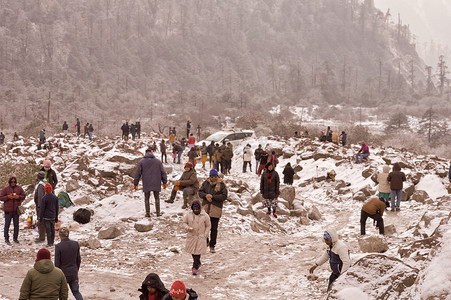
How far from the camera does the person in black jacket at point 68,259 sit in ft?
18.0

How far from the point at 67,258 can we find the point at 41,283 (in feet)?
3.68

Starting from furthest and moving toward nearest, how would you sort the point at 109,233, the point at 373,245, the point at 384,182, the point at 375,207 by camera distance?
the point at 384,182 → the point at 375,207 → the point at 109,233 → the point at 373,245

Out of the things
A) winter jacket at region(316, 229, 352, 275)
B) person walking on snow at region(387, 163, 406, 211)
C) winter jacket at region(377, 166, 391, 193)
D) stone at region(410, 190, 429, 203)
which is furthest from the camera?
stone at region(410, 190, 429, 203)

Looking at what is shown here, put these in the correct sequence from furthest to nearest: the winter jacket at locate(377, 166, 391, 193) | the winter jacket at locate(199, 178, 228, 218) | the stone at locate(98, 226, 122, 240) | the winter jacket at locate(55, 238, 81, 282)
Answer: the winter jacket at locate(377, 166, 391, 193), the stone at locate(98, 226, 122, 240), the winter jacket at locate(199, 178, 228, 218), the winter jacket at locate(55, 238, 81, 282)

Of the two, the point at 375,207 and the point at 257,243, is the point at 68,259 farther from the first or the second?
the point at 375,207

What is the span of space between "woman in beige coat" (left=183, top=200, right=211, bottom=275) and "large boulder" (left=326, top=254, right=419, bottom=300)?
9.61ft

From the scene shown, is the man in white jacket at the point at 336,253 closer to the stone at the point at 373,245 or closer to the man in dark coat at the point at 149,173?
the stone at the point at 373,245

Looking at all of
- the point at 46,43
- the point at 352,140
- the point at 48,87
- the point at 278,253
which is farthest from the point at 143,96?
the point at 278,253

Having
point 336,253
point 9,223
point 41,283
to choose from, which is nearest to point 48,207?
point 9,223

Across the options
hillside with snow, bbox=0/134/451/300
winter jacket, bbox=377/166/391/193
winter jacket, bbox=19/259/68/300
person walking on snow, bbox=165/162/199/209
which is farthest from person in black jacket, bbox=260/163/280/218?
winter jacket, bbox=19/259/68/300

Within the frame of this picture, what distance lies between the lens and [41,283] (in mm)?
4398

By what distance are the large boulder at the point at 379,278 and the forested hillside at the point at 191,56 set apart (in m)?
75.2

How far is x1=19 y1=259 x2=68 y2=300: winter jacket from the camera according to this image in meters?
4.37

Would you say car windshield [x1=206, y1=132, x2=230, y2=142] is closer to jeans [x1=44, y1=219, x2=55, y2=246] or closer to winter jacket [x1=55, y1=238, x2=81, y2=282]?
jeans [x1=44, y1=219, x2=55, y2=246]
